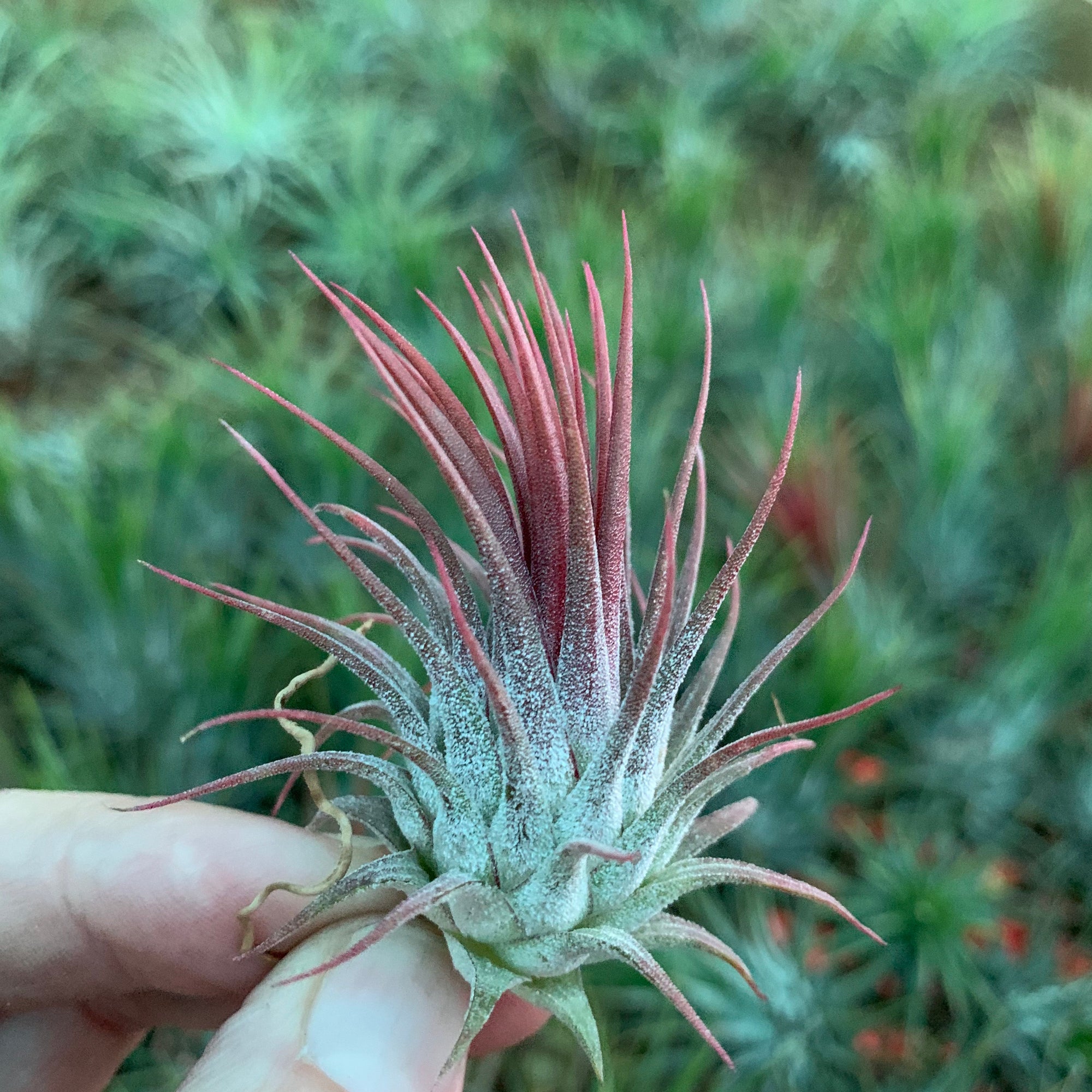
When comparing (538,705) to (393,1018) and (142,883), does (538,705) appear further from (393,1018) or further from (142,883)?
(142,883)

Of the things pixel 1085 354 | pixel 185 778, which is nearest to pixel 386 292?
pixel 185 778

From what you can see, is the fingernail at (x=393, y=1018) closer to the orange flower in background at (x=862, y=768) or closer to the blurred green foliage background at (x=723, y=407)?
the blurred green foliage background at (x=723, y=407)

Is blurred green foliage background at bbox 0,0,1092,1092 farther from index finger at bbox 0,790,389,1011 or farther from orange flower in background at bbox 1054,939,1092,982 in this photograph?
index finger at bbox 0,790,389,1011

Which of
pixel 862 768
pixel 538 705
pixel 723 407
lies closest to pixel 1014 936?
pixel 862 768

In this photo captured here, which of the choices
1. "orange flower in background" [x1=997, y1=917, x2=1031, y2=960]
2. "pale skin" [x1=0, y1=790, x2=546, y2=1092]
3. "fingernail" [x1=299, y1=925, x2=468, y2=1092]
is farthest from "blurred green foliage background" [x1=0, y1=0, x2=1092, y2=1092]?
"fingernail" [x1=299, y1=925, x2=468, y2=1092]

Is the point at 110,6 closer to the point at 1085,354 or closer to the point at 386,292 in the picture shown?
the point at 386,292

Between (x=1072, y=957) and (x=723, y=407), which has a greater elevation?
(x=723, y=407)
